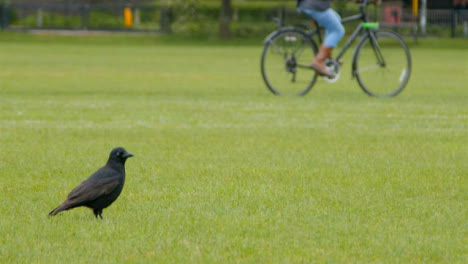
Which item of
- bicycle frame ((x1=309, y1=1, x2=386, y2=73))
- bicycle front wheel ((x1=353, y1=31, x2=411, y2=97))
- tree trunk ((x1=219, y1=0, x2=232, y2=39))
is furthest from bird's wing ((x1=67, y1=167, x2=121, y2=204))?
tree trunk ((x1=219, y1=0, x2=232, y2=39))

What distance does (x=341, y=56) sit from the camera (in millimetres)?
13867

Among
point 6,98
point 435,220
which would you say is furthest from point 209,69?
point 435,220

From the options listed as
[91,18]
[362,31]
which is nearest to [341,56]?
[362,31]

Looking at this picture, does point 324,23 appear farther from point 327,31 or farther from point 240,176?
point 240,176

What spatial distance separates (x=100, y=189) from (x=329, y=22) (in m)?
8.23

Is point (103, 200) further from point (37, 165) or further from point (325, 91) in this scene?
point (325, 91)

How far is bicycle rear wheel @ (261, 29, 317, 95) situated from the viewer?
1333 centimetres

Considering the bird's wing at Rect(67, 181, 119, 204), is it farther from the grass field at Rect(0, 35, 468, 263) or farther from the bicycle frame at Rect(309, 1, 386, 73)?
the bicycle frame at Rect(309, 1, 386, 73)

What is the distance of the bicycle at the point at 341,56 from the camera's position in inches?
526

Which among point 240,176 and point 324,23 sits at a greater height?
point 324,23

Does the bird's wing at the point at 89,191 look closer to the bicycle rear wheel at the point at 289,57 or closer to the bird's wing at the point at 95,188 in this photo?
the bird's wing at the point at 95,188

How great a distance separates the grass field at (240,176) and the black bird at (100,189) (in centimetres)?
13

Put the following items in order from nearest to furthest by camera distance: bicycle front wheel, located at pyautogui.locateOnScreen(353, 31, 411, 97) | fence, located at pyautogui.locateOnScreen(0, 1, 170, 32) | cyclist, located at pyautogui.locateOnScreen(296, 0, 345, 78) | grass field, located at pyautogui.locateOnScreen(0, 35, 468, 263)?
grass field, located at pyautogui.locateOnScreen(0, 35, 468, 263) < cyclist, located at pyautogui.locateOnScreen(296, 0, 345, 78) < bicycle front wheel, located at pyautogui.locateOnScreen(353, 31, 411, 97) < fence, located at pyautogui.locateOnScreen(0, 1, 170, 32)

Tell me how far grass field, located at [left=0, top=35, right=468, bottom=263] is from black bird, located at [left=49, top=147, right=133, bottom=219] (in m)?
0.13
